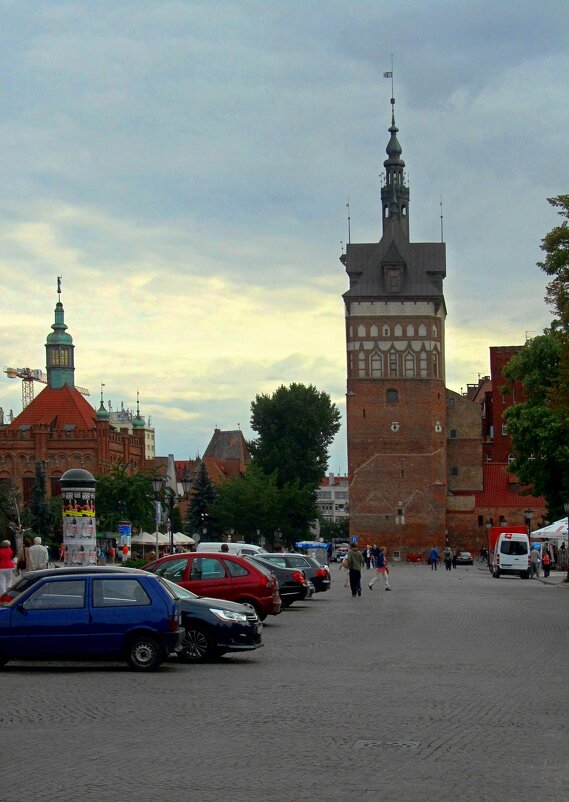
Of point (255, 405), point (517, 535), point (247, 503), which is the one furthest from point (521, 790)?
point (255, 405)

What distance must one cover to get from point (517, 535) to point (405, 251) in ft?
188

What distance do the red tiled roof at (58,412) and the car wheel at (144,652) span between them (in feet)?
341

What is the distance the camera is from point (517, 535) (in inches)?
2370

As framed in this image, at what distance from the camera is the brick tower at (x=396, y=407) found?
10644 cm

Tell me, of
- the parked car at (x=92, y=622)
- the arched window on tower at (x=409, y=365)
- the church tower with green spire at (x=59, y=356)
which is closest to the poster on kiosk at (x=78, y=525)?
the parked car at (x=92, y=622)

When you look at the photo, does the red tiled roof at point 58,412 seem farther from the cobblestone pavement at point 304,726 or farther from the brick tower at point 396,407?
the cobblestone pavement at point 304,726

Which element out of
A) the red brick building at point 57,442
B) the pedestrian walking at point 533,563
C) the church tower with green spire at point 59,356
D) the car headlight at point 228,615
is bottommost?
the pedestrian walking at point 533,563

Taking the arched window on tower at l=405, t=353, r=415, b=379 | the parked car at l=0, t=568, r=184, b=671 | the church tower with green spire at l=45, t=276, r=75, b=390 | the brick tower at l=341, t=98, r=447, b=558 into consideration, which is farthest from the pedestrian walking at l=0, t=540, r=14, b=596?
the church tower with green spire at l=45, t=276, r=75, b=390

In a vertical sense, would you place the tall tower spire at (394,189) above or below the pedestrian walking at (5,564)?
above

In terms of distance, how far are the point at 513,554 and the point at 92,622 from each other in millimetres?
45350

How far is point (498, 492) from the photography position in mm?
111625

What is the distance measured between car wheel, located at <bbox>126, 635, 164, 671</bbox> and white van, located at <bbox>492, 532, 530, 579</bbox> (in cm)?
4474

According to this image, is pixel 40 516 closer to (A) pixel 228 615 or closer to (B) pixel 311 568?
(B) pixel 311 568

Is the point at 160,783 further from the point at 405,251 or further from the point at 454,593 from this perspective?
the point at 405,251
